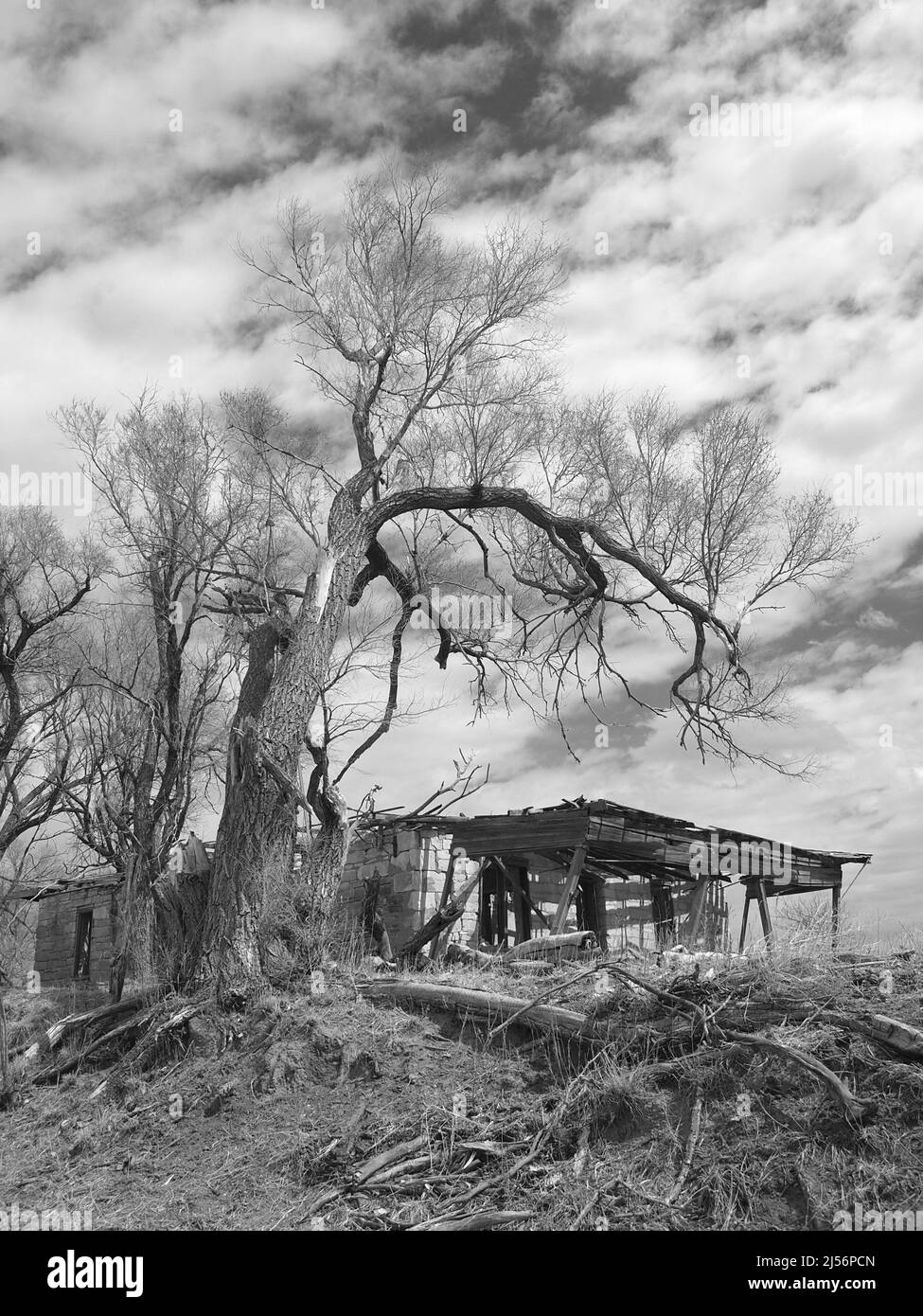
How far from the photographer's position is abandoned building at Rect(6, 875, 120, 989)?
2336 cm

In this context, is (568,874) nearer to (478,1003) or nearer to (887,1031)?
(478,1003)

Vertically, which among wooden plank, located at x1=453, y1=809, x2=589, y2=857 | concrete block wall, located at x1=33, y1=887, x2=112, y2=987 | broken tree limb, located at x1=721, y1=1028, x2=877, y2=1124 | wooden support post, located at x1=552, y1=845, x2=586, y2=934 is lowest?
concrete block wall, located at x1=33, y1=887, x2=112, y2=987

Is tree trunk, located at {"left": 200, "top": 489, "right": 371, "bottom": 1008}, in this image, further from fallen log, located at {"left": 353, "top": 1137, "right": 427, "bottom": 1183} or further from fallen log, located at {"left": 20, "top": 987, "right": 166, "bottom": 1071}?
fallen log, located at {"left": 353, "top": 1137, "right": 427, "bottom": 1183}

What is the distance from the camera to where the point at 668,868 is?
1895 centimetres

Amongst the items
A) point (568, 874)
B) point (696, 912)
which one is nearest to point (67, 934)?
point (568, 874)

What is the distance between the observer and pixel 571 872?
615 inches

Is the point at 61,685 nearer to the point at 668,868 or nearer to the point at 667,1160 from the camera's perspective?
the point at 668,868

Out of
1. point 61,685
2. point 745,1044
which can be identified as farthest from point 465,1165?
point 61,685

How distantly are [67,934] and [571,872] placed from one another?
53.2ft

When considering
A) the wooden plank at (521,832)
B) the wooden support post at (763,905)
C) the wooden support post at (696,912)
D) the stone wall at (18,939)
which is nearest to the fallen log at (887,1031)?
the wooden plank at (521,832)

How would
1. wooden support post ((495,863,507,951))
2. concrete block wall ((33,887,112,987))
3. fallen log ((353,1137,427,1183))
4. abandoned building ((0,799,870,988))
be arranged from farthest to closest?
concrete block wall ((33,887,112,987))
wooden support post ((495,863,507,951))
abandoned building ((0,799,870,988))
fallen log ((353,1137,427,1183))

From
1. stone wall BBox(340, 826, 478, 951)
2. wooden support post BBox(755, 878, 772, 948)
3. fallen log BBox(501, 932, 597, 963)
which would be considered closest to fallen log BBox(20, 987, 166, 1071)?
fallen log BBox(501, 932, 597, 963)

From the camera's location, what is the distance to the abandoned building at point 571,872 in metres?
15.8
